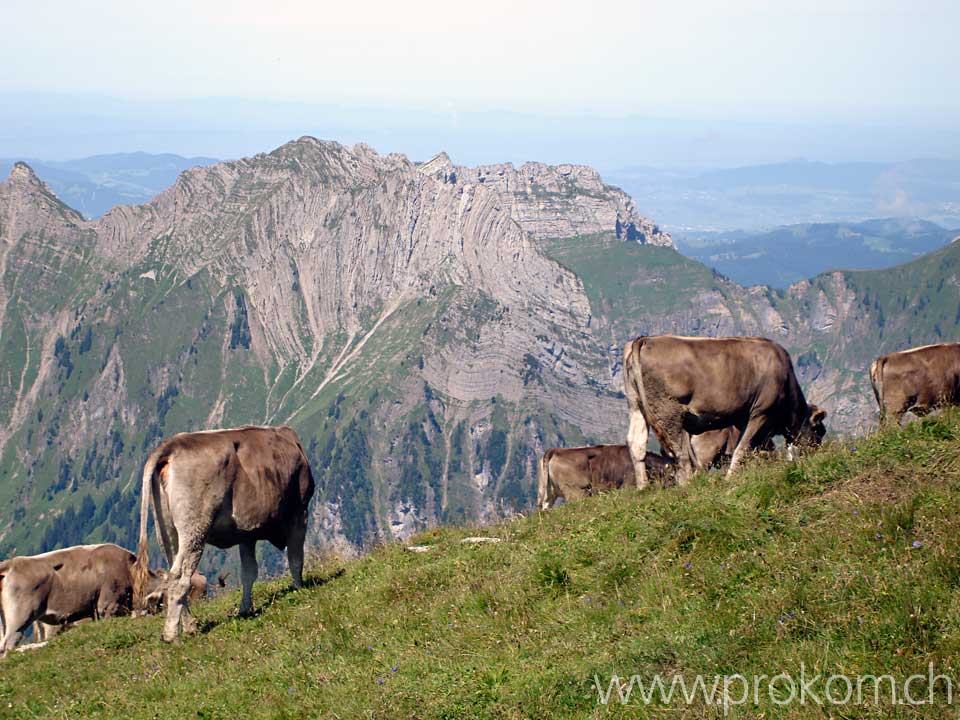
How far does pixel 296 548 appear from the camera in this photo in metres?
19.8

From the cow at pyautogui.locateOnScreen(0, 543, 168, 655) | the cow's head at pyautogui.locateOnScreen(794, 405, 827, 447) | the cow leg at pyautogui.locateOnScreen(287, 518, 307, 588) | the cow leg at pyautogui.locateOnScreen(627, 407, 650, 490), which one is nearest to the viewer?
the cow leg at pyautogui.locateOnScreen(287, 518, 307, 588)

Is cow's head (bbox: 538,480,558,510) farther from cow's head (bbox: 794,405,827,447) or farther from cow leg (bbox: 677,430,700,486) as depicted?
cow leg (bbox: 677,430,700,486)

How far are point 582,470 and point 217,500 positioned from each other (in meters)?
18.0

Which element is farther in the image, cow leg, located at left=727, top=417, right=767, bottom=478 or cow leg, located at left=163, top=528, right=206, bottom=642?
cow leg, located at left=727, top=417, right=767, bottom=478

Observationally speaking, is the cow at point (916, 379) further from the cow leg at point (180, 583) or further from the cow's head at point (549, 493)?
the cow leg at point (180, 583)

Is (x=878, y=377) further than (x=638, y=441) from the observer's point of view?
Yes

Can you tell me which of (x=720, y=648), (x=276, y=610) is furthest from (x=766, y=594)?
(x=276, y=610)

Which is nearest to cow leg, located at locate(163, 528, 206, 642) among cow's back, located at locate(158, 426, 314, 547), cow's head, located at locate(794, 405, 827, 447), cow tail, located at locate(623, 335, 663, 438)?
cow's back, located at locate(158, 426, 314, 547)

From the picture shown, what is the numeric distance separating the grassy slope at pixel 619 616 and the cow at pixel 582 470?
1524 centimetres

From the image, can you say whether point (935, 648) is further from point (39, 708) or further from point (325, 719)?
point (39, 708)

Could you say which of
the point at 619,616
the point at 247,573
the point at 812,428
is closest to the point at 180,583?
the point at 247,573

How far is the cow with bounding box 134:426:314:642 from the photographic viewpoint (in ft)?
57.5

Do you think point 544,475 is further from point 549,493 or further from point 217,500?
point 217,500

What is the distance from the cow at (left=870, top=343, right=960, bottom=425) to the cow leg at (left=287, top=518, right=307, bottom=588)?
54.6 feet
